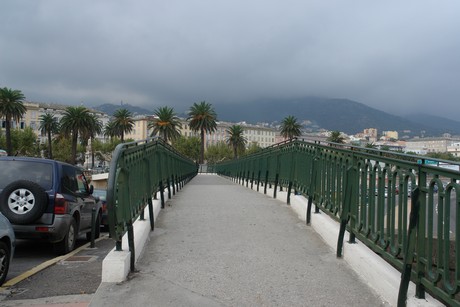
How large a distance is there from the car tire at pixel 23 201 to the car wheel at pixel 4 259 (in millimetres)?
1687

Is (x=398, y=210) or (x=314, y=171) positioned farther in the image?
(x=314, y=171)

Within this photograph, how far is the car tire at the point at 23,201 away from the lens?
7629 millimetres

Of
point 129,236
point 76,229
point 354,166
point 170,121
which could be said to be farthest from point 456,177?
point 170,121

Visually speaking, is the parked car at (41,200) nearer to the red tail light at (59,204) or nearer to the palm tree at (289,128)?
the red tail light at (59,204)

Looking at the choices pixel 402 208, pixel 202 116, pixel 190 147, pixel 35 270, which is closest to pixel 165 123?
pixel 202 116

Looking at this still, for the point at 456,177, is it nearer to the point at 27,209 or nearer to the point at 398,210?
the point at 398,210

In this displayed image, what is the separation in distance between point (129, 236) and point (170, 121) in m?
78.2

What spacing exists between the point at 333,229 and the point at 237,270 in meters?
1.76

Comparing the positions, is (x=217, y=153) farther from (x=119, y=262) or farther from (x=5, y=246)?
(x=119, y=262)

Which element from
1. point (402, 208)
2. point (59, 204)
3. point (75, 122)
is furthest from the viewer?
point (75, 122)

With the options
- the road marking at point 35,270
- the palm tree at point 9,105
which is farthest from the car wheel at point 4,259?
the palm tree at point 9,105

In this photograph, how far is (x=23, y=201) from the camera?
7.77m

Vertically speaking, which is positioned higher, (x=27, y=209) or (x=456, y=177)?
(x=456, y=177)

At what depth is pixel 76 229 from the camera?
360 inches
